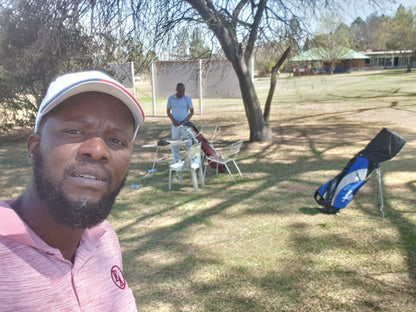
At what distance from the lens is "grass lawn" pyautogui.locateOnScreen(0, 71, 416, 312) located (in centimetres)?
365

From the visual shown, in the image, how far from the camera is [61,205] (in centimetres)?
101

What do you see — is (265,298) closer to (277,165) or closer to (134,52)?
(277,165)

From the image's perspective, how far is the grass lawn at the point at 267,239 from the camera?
144 inches

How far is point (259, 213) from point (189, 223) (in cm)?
110

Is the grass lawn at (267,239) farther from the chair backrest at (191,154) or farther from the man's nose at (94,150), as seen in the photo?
the man's nose at (94,150)

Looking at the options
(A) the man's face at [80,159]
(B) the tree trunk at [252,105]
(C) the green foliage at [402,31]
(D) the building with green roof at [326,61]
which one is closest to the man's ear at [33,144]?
(A) the man's face at [80,159]

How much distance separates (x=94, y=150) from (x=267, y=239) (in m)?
4.17

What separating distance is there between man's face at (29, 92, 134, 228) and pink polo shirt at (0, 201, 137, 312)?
0.10 meters

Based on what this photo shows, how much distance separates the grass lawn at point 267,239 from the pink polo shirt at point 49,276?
258 centimetres

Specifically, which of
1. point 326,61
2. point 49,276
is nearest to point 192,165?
point 49,276

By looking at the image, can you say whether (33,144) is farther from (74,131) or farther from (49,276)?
(49,276)

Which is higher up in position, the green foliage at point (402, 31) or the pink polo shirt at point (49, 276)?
the green foliage at point (402, 31)

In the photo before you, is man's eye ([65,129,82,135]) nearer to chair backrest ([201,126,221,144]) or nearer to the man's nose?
the man's nose

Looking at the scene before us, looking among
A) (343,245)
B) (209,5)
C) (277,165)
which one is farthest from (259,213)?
(209,5)
